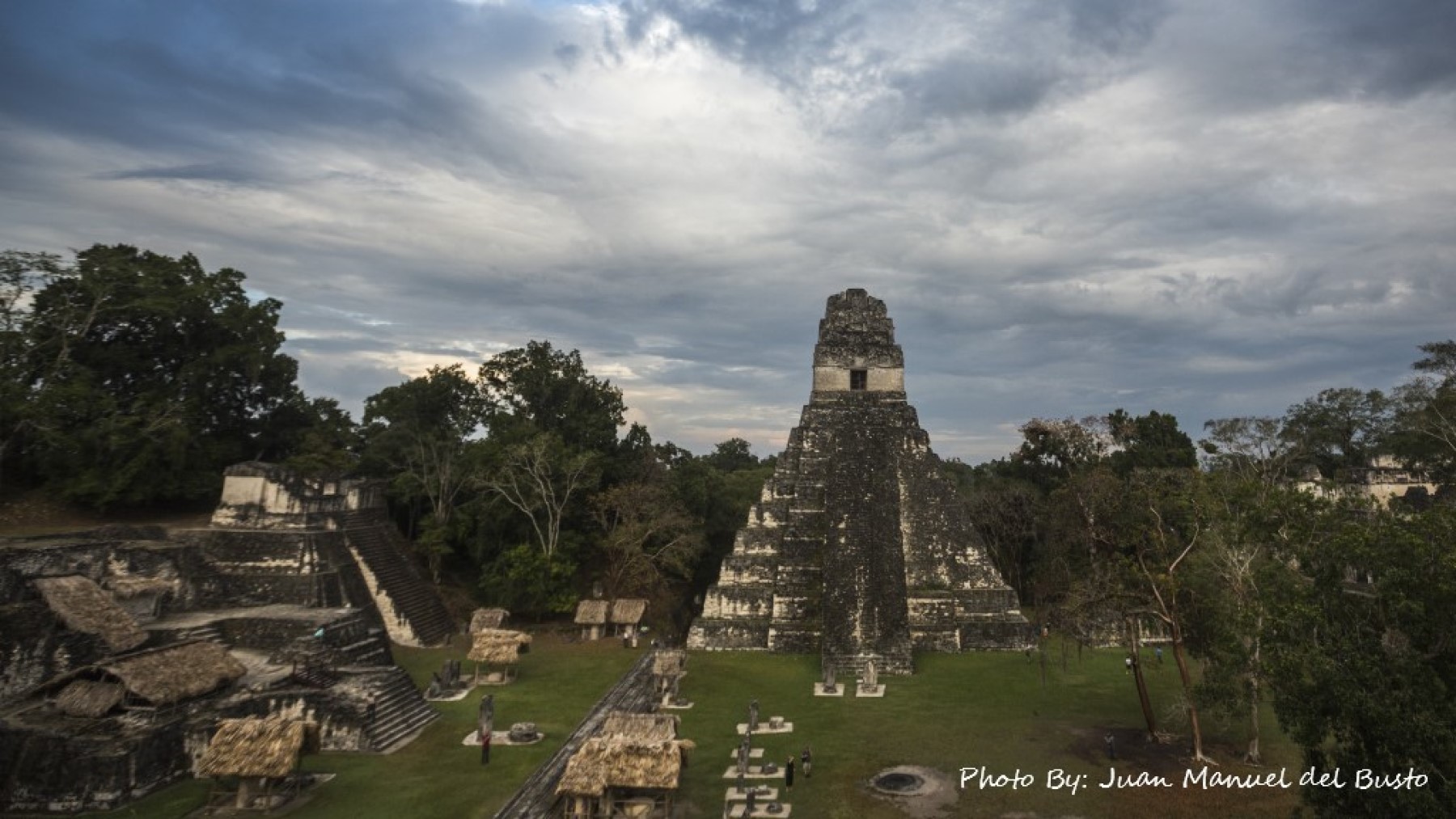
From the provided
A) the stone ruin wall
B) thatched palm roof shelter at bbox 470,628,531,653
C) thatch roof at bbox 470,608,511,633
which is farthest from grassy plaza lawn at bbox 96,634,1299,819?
the stone ruin wall

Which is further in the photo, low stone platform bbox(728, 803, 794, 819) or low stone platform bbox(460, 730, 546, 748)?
low stone platform bbox(460, 730, 546, 748)

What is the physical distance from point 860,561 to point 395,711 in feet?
41.3

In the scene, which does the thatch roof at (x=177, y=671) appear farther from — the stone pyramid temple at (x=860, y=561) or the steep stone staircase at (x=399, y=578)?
the stone pyramid temple at (x=860, y=561)

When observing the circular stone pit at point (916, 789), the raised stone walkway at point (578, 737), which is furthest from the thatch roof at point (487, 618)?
the circular stone pit at point (916, 789)

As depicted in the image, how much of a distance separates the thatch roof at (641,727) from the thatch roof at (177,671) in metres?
7.52

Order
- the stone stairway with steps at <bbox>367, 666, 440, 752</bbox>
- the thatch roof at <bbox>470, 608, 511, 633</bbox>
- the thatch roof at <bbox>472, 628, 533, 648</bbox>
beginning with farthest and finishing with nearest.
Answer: the thatch roof at <bbox>470, 608, 511, 633</bbox>, the thatch roof at <bbox>472, 628, 533, 648</bbox>, the stone stairway with steps at <bbox>367, 666, 440, 752</bbox>

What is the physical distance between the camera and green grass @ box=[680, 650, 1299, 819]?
11.5 meters

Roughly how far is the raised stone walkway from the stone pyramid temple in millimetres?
3038

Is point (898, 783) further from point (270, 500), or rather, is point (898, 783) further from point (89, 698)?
point (270, 500)

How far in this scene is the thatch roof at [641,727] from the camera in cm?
1237

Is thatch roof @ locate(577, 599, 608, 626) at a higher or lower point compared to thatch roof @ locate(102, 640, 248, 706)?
lower

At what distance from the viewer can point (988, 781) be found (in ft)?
40.4

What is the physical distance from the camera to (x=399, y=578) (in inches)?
944

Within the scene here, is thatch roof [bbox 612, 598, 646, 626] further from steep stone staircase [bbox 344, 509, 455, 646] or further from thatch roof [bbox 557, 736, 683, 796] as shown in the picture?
thatch roof [bbox 557, 736, 683, 796]
